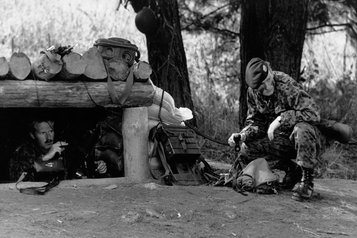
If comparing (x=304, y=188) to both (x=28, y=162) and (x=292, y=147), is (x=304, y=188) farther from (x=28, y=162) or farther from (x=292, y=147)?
(x=28, y=162)

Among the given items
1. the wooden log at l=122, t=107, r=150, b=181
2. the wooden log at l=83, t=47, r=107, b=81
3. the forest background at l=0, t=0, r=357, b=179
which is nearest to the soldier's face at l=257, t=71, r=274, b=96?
the wooden log at l=122, t=107, r=150, b=181

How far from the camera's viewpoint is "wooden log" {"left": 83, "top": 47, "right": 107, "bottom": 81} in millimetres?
5980

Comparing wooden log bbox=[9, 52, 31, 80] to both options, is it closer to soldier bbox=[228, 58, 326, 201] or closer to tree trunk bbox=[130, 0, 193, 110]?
soldier bbox=[228, 58, 326, 201]

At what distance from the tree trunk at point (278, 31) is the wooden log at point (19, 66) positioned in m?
2.91

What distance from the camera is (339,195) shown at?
6.22m

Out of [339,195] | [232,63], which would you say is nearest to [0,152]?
[339,195]

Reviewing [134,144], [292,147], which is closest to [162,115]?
[134,144]

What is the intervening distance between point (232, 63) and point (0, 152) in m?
4.80

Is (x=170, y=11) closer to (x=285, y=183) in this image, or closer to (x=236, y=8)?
(x=236, y=8)

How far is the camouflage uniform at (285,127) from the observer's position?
5.78m

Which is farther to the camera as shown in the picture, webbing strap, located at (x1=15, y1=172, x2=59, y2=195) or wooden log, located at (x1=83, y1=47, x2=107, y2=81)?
wooden log, located at (x1=83, y1=47, x2=107, y2=81)

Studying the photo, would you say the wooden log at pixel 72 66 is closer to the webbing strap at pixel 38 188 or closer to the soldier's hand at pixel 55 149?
the soldier's hand at pixel 55 149

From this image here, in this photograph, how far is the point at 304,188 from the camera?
575 cm

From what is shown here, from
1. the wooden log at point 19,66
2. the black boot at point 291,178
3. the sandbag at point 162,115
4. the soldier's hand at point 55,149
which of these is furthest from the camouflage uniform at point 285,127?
the wooden log at point 19,66
